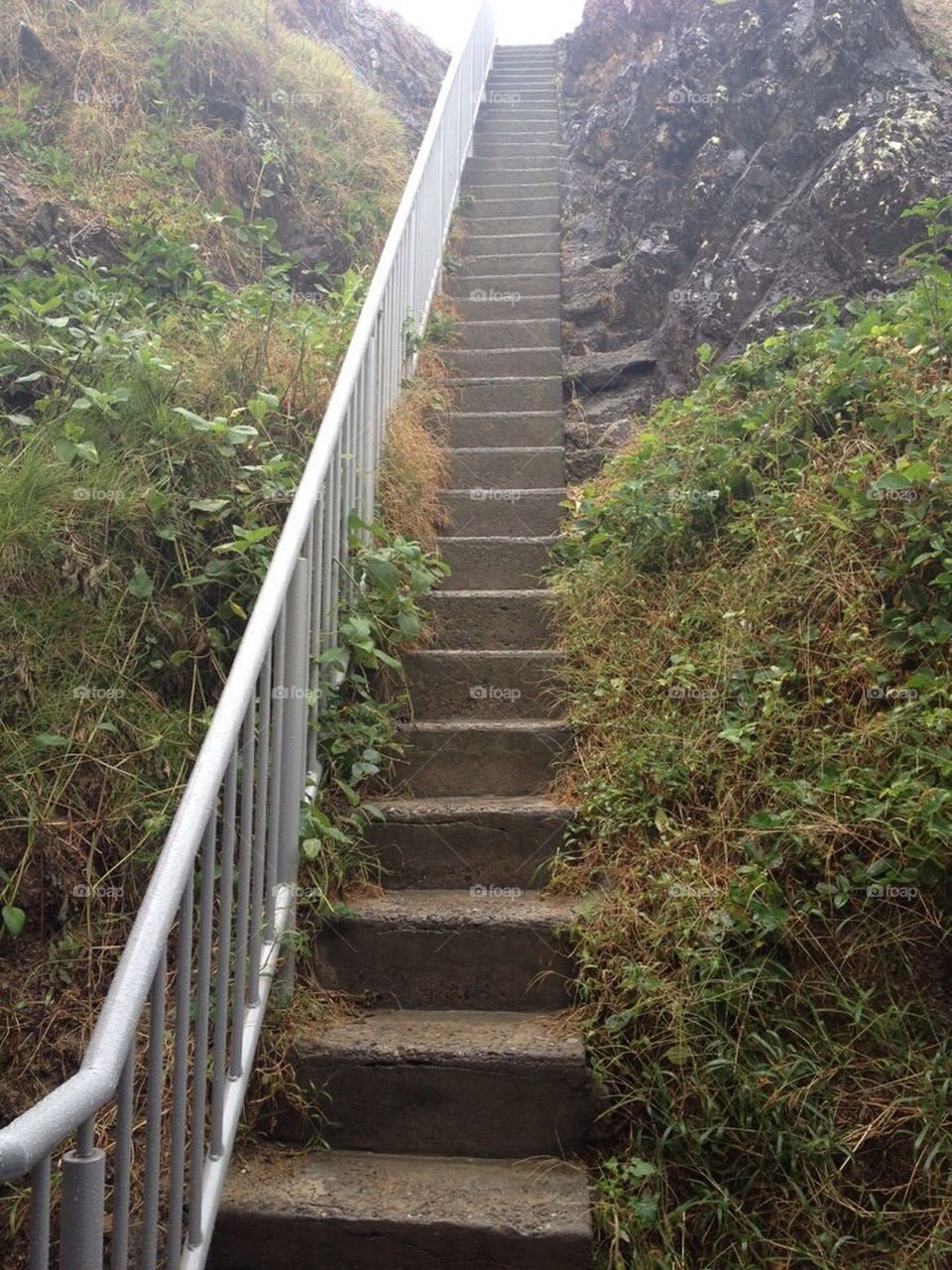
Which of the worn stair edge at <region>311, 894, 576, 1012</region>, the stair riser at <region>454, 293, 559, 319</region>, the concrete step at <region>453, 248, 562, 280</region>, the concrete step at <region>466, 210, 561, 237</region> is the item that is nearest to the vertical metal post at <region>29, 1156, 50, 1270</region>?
the worn stair edge at <region>311, 894, 576, 1012</region>

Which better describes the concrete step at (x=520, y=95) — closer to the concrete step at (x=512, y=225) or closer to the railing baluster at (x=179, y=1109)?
the concrete step at (x=512, y=225)

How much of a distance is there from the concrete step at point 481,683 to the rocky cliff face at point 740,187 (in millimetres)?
1628

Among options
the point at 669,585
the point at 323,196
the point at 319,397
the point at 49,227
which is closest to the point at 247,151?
the point at 323,196

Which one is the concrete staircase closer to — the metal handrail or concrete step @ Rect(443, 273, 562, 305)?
the metal handrail

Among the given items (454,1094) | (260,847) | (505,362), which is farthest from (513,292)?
(454,1094)

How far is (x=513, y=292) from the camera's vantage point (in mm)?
6156

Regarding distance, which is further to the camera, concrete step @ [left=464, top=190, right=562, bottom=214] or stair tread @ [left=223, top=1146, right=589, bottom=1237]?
concrete step @ [left=464, top=190, right=562, bottom=214]

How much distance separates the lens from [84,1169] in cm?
142

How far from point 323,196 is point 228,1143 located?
610 centimetres

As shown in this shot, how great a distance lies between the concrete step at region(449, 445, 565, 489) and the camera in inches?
184

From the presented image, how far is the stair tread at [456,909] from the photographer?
271 cm

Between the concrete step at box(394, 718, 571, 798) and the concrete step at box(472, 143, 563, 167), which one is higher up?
the concrete step at box(472, 143, 563, 167)

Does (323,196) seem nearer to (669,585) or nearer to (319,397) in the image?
(319,397)

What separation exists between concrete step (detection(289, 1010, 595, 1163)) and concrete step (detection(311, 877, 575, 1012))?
0.21 meters
